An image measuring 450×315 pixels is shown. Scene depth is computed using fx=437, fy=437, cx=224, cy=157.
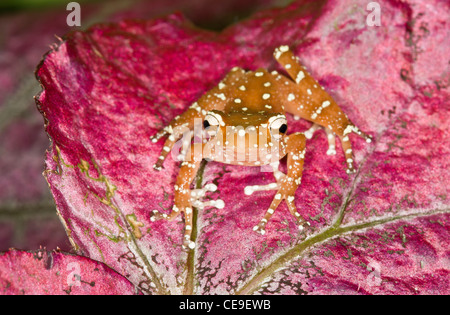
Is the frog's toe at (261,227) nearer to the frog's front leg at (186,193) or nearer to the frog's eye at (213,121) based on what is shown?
the frog's front leg at (186,193)

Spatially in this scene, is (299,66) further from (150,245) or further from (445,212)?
(150,245)

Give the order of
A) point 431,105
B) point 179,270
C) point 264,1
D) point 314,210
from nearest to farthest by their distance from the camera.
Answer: point 179,270, point 314,210, point 431,105, point 264,1

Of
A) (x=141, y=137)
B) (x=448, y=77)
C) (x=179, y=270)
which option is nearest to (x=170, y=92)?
(x=141, y=137)

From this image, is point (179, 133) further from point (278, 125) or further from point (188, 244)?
point (188, 244)

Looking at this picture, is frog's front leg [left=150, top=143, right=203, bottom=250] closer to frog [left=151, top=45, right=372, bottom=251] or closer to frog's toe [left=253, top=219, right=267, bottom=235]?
frog [left=151, top=45, right=372, bottom=251]

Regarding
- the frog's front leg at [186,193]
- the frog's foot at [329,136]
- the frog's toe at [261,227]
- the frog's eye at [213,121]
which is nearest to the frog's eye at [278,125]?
the frog's foot at [329,136]

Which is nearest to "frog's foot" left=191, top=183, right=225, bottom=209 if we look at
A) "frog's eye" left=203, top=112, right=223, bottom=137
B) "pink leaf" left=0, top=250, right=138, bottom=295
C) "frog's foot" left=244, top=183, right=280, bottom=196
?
"frog's foot" left=244, top=183, right=280, bottom=196

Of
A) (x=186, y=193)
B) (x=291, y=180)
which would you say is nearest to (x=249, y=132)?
(x=291, y=180)

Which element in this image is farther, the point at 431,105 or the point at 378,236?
the point at 431,105
